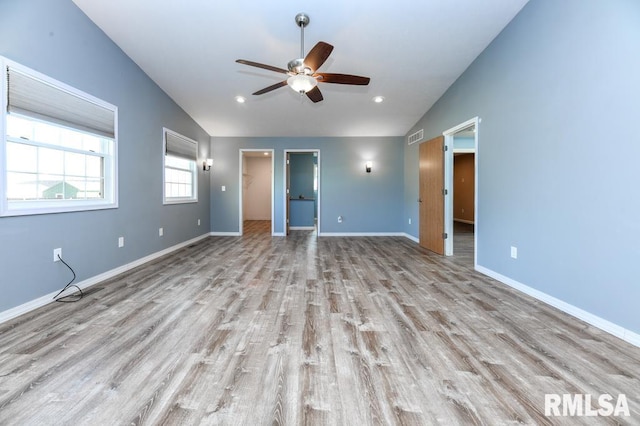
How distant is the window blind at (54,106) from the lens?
2.38 metres

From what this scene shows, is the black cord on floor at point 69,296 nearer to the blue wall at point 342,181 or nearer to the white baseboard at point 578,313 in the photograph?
the blue wall at point 342,181

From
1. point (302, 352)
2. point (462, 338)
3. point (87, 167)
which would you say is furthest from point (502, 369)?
point (87, 167)

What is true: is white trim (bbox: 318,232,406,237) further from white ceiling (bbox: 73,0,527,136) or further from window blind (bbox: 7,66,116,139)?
window blind (bbox: 7,66,116,139)

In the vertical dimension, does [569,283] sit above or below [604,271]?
below

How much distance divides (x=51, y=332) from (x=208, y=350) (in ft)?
4.24

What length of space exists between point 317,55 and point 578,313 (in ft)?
10.6

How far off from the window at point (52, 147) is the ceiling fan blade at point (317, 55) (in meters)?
2.51

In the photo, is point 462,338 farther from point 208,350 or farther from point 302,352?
point 208,350

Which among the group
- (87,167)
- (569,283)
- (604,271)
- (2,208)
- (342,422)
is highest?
(87,167)

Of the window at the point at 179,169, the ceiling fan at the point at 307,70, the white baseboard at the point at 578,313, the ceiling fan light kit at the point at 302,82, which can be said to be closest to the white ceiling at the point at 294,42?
the ceiling fan at the point at 307,70

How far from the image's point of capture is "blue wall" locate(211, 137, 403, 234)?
671 cm

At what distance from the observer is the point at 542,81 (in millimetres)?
2715

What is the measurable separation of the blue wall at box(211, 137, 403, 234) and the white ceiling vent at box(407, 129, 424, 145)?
0.46m

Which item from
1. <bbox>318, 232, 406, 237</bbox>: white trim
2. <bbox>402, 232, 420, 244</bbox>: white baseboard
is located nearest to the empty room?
<bbox>402, 232, 420, 244</bbox>: white baseboard
